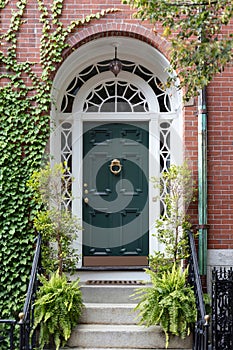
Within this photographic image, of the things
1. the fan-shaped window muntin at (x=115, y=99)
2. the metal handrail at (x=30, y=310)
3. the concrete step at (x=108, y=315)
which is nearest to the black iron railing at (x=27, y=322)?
the metal handrail at (x=30, y=310)

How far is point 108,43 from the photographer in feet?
29.5

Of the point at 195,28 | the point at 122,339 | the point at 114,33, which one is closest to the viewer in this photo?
the point at 195,28

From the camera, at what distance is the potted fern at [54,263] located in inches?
287

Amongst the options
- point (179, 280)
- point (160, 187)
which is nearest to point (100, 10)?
point (160, 187)

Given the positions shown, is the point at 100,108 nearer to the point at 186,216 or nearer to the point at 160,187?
the point at 160,187

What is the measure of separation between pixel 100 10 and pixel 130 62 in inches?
41.3

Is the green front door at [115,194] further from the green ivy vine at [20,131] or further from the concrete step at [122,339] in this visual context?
Answer: the concrete step at [122,339]

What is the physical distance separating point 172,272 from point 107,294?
3.57ft

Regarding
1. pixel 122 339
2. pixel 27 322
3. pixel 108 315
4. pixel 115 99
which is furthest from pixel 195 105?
pixel 27 322

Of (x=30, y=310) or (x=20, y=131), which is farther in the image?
(x=20, y=131)

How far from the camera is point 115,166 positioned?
927cm

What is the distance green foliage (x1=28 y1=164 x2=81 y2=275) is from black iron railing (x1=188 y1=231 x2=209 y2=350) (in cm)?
162

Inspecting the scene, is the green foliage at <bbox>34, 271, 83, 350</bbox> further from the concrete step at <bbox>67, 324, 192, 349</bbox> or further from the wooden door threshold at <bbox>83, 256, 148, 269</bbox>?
the wooden door threshold at <bbox>83, 256, 148, 269</bbox>

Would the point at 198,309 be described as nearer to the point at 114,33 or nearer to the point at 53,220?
the point at 53,220
